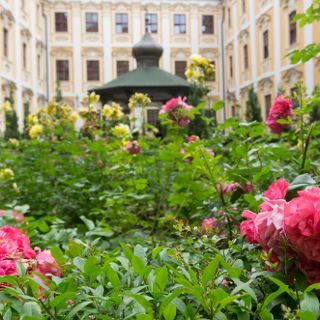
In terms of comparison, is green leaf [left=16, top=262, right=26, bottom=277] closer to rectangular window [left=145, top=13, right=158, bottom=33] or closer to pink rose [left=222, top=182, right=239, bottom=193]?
pink rose [left=222, top=182, right=239, bottom=193]

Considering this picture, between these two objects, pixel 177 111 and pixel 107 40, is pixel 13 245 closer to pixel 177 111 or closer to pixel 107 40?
pixel 177 111

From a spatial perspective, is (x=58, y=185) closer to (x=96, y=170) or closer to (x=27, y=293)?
(x=96, y=170)

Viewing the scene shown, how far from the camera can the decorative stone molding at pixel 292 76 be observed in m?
15.4

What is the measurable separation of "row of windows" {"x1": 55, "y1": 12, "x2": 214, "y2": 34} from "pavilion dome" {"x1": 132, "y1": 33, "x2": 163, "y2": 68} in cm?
1700

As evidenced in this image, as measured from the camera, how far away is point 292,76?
15.9 metres

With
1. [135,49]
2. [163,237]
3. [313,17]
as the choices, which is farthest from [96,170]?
[135,49]

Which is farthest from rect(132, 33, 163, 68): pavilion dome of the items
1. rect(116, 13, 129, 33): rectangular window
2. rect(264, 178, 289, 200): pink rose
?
rect(116, 13, 129, 33): rectangular window

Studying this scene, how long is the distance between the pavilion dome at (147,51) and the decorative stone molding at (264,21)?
1154 cm

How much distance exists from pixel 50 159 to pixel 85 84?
20.6 metres

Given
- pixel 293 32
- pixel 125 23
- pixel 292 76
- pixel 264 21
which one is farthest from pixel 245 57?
pixel 125 23

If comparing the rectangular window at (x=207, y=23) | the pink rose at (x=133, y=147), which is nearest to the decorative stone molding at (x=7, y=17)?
the rectangular window at (x=207, y=23)

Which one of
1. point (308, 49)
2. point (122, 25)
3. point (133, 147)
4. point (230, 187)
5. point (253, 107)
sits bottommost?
point (230, 187)

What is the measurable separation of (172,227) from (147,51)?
5.84m

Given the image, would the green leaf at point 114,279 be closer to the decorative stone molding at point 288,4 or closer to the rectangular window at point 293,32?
the rectangular window at point 293,32
